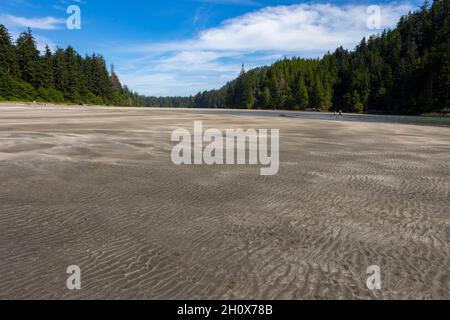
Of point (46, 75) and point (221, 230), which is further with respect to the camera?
point (46, 75)

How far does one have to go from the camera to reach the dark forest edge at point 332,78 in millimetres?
84062

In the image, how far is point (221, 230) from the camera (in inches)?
227

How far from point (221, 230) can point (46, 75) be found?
11279 cm

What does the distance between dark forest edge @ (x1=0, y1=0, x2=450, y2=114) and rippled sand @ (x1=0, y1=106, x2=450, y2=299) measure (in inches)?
3192

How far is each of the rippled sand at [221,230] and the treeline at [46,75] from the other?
78.4m
